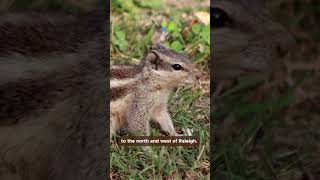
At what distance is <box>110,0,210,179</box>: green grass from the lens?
323 cm

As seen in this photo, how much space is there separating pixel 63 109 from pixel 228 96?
1006mm

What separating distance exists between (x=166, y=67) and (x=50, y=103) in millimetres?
526

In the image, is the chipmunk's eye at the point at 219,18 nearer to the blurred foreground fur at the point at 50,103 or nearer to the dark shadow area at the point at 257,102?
the dark shadow area at the point at 257,102

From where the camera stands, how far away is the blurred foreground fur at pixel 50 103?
304cm

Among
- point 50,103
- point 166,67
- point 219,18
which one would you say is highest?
point 219,18

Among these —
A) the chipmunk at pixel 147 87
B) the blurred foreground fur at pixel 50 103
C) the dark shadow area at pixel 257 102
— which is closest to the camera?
the blurred foreground fur at pixel 50 103

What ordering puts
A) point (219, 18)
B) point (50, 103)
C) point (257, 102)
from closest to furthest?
point (50, 103), point (219, 18), point (257, 102)

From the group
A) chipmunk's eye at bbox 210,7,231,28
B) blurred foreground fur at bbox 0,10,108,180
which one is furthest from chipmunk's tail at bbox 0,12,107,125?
chipmunk's eye at bbox 210,7,231,28

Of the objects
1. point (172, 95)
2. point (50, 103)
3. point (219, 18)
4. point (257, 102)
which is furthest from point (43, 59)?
point (257, 102)

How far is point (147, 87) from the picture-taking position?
320 cm

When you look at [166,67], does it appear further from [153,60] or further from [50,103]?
[50,103]

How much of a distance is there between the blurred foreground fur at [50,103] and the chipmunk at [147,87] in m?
0.07

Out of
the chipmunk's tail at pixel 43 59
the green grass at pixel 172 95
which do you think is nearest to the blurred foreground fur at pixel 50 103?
the chipmunk's tail at pixel 43 59

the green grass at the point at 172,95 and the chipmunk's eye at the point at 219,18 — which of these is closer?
the green grass at the point at 172,95
